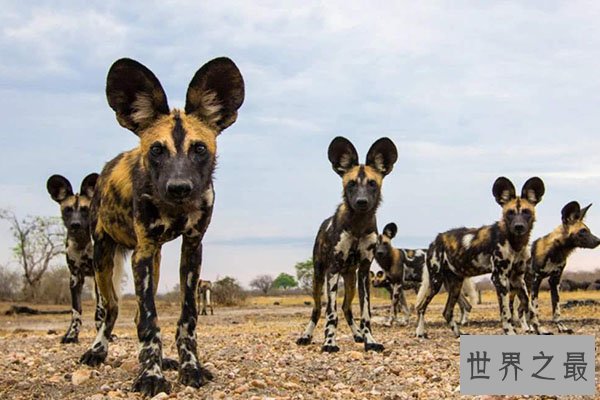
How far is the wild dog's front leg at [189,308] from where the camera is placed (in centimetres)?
679

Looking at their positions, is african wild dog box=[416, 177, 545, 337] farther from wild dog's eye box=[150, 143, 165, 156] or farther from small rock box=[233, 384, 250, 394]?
wild dog's eye box=[150, 143, 165, 156]

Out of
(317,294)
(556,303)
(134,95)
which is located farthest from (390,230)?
(134,95)

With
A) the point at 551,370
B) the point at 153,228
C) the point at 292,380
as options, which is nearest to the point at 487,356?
the point at 551,370

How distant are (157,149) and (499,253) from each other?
346 inches

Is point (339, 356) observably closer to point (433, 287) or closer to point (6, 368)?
point (6, 368)

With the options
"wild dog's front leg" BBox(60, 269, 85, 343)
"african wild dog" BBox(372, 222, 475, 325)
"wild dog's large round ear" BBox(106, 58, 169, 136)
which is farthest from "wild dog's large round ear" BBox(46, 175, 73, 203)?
"african wild dog" BBox(372, 222, 475, 325)

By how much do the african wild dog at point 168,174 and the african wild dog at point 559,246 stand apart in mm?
12233

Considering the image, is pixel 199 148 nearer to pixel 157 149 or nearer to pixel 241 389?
pixel 157 149

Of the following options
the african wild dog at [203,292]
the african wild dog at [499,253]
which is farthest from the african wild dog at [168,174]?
the african wild dog at [203,292]

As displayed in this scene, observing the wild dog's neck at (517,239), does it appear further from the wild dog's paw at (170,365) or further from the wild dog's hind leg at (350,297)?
the wild dog's paw at (170,365)

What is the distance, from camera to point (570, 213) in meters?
17.9

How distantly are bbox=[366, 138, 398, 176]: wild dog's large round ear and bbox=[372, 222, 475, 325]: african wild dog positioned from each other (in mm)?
8148

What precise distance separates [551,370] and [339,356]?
3.33 m

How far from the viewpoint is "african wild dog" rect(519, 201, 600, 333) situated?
57.5 feet
